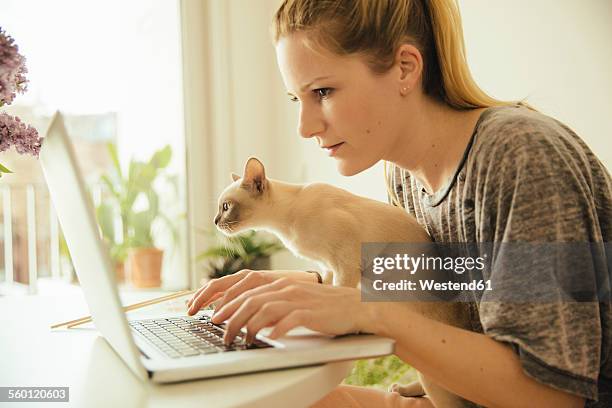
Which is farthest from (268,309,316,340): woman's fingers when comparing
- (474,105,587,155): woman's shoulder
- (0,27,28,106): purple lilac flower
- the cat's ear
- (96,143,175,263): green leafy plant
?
(96,143,175,263): green leafy plant

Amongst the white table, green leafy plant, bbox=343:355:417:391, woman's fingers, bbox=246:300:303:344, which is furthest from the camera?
green leafy plant, bbox=343:355:417:391

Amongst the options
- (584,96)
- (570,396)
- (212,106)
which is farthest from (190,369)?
(212,106)

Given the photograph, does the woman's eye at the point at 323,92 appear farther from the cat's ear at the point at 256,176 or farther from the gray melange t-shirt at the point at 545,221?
the cat's ear at the point at 256,176

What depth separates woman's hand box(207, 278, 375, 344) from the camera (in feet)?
2.14

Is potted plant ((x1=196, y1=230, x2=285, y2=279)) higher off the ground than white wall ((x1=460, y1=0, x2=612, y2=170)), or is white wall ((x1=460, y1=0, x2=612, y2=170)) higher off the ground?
white wall ((x1=460, y1=0, x2=612, y2=170))

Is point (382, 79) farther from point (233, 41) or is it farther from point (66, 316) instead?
point (233, 41)

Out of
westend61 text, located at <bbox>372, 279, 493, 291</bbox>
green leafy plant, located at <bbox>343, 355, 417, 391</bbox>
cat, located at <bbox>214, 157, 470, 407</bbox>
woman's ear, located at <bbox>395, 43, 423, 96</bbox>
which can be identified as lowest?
green leafy plant, located at <bbox>343, 355, 417, 391</bbox>

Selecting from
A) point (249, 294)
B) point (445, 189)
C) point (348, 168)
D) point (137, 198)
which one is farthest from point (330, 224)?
point (137, 198)

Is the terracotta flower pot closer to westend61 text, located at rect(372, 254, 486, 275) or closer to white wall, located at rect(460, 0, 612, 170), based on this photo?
white wall, located at rect(460, 0, 612, 170)

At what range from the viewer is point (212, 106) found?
9.91 feet

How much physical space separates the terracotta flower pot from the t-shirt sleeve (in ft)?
8.73

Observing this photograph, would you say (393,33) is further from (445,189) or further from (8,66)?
(8,66)

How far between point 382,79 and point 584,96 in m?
0.74

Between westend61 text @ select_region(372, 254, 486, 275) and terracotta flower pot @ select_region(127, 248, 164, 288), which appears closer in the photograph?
westend61 text @ select_region(372, 254, 486, 275)
